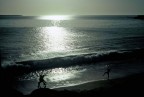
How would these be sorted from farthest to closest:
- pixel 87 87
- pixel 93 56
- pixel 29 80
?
1. pixel 93 56
2. pixel 29 80
3. pixel 87 87

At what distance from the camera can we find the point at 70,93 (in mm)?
15906

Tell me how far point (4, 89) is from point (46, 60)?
69.6 ft

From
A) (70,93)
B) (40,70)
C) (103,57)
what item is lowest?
(70,93)

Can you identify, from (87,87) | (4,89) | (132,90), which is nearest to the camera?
(4,89)

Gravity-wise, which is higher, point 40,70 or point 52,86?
point 40,70

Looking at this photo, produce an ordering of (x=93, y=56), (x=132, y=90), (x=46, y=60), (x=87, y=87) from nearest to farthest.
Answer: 1. (x=132, y=90)
2. (x=87, y=87)
3. (x=46, y=60)
4. (x=93, y=56)

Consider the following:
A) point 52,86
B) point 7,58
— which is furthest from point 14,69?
point 52,86

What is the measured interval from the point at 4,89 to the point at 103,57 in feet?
87.8

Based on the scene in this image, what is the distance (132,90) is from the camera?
57.4 ft

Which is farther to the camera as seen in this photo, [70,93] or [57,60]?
[57,60]

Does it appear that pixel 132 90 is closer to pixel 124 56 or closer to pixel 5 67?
pixel 5 67

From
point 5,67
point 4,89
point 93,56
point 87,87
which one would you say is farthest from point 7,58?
point 4,89

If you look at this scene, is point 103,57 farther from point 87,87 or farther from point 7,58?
point 87,87

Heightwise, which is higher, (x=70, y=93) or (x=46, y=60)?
(x=46, y=60)
